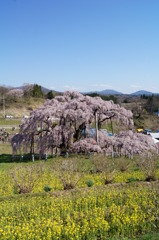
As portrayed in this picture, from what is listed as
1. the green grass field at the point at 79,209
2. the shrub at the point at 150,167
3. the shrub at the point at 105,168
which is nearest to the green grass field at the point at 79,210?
the green grass field at the point at 79,209

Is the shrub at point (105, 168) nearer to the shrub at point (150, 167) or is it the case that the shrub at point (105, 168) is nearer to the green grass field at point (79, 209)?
the green grass field at point (79, 209)

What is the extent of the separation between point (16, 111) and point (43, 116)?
136ft

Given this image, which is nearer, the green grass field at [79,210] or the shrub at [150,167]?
the green grass field at [79,210]

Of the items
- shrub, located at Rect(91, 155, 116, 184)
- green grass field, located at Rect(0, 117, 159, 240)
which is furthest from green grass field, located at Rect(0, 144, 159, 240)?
shrub, located at Rect(91, 155, 116, 184)

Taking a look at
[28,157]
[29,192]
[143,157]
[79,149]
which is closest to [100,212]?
[29,192]

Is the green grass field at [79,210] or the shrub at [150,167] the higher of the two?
the shrub at [150,167]

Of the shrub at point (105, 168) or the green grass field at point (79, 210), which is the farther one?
the shrub at point (105, 168)

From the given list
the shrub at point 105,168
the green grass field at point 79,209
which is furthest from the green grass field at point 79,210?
the shrub at point 105,168

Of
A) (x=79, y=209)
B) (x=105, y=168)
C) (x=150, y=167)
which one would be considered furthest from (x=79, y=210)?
(x=105, y=168)

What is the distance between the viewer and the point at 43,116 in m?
21.6

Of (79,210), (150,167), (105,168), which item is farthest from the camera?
(105,168)

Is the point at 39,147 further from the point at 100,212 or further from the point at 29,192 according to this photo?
the point at 100,212

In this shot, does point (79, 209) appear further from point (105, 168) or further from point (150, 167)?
point (105, 168)

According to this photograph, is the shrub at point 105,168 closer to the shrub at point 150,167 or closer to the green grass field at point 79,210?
the green grass field at point 79,210
